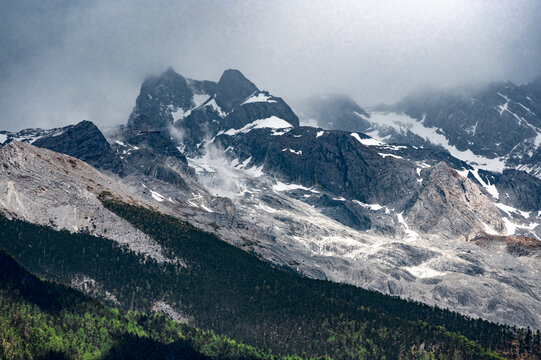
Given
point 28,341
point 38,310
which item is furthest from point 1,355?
point 38,310

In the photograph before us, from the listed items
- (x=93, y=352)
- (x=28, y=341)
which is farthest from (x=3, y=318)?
(x=93, y=352)

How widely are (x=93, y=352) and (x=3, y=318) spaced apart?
22.9 metres

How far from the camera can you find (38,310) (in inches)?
7692

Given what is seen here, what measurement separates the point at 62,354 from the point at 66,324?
1146 centimetres

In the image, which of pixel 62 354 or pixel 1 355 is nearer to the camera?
pixel 1 355

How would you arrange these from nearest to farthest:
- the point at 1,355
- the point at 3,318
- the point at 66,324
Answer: the point at 1,355 < the point at 3,318 < the point at 66,324

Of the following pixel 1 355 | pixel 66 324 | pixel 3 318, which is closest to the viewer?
pixel 1 355

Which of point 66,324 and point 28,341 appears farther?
point 66,324

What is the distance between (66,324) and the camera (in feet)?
641

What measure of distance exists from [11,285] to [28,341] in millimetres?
23148

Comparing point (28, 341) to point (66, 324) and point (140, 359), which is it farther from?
point (140, 359)

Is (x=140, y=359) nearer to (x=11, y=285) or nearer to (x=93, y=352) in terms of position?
(x=93, y=352)

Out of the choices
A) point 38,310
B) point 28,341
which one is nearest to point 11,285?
point 38,310

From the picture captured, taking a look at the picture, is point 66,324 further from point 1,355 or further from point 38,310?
point 1,355
